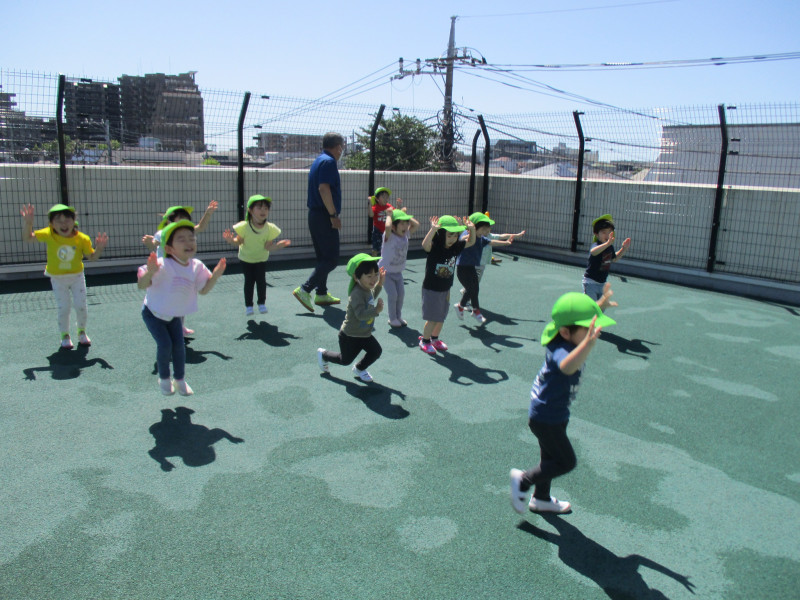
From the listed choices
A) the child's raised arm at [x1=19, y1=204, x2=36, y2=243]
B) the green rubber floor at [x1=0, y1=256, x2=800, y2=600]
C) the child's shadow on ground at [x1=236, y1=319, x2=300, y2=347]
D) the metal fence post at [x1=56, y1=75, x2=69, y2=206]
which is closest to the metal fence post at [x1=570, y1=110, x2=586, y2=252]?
the green rubber floor at [x1=0, y1=256, x2=800, y2=600]

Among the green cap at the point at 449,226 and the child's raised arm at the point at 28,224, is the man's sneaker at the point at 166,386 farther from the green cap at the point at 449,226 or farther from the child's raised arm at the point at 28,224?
the green cap at the point at 449,226

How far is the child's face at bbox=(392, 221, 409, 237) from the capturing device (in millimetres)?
6547

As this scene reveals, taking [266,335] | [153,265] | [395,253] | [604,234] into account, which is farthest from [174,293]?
[604,234]

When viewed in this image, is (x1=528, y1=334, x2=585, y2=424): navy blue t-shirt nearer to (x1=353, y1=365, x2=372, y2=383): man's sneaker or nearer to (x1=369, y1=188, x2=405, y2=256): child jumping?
(x1=353, y1=365, x2=372, y2=383): man's sneaker

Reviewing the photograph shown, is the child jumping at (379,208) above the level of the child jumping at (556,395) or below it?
above

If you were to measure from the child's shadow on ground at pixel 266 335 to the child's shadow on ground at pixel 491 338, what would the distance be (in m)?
2.03

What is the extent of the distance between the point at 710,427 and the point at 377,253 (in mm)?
6685

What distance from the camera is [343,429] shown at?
14.2 ft

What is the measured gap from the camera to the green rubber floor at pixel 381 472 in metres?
2.87

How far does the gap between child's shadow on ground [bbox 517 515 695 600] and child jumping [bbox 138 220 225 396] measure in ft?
9.33

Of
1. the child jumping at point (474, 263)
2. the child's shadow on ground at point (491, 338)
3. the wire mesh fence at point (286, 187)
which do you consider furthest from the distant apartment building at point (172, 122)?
the child's shadow on ground at point (491, 338)

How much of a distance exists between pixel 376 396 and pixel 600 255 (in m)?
3.50

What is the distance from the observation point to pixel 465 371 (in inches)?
221

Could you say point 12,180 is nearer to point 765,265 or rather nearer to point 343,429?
point 343,429
